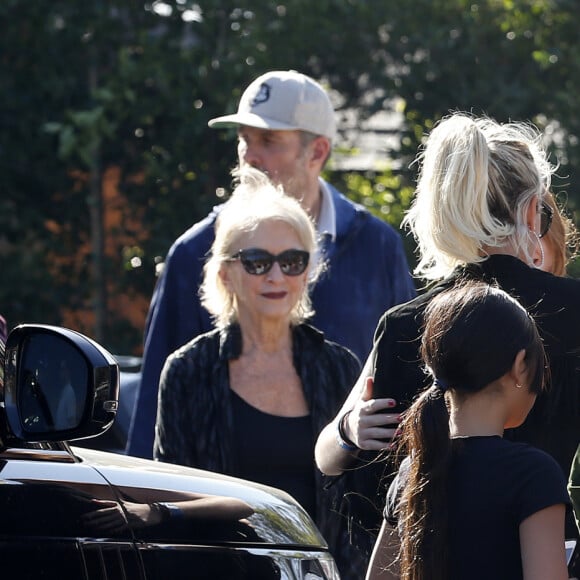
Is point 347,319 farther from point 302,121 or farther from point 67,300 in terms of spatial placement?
point 67,300

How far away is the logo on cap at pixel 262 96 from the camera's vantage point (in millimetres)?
4871

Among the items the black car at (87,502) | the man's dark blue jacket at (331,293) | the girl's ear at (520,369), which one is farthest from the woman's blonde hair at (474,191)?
→ the man's dark blue jacket at (331,293)

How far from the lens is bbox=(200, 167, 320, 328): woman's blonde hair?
4176 millimetres

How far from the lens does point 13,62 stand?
8.88m

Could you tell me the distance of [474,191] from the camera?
9.62 feet

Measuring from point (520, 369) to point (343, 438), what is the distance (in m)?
0.53

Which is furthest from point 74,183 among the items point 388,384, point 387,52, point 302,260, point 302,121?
point 388,384

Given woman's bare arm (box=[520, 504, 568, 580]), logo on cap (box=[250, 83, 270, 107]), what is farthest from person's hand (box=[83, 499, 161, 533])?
logo on cap (box=[250, 83, 270, 107])

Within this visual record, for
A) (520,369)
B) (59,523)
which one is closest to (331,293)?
(520,369)

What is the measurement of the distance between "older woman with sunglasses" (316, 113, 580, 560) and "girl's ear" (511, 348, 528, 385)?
0.48 ft

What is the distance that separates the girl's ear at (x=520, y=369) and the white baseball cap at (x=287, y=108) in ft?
7.38

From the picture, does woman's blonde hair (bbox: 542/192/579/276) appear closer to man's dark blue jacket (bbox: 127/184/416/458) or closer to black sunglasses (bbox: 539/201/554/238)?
black sunglasses (bbox: 539/201/554/238)

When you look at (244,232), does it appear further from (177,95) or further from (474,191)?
(177,95)

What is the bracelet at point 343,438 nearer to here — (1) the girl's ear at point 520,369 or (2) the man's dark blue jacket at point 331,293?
(1) the girl's ear at point 520,369
